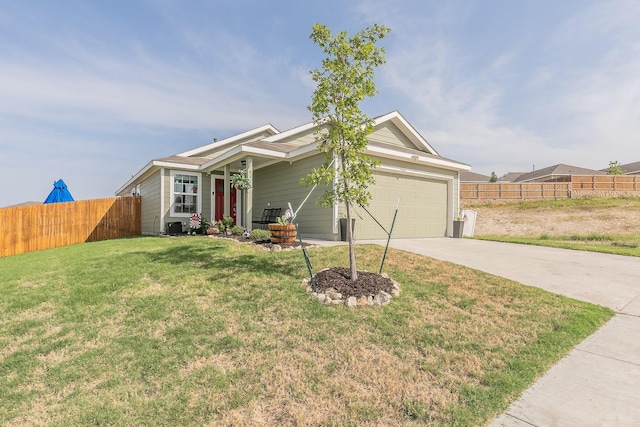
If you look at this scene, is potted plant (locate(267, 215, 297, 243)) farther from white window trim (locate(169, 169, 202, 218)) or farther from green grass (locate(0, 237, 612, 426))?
white window trim (locate(169, 169, 202, 218))

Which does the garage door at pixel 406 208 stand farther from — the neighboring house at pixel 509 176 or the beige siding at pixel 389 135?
the neighboring house at pixel 509 176

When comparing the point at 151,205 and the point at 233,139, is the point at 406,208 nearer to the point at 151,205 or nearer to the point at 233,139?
the point at 233,139

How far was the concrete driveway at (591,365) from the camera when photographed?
233 cm

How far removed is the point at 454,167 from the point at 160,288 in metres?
11.4

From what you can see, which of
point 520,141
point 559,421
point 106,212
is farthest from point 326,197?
point 520,141

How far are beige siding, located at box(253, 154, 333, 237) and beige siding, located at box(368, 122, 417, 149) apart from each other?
324 cm

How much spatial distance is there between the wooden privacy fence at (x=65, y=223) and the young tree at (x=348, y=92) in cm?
1411

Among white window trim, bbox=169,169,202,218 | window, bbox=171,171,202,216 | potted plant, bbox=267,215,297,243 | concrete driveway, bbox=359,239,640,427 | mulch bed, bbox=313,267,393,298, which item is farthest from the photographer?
window, bbox=171,171,202,216

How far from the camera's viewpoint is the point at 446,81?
11.0 meters

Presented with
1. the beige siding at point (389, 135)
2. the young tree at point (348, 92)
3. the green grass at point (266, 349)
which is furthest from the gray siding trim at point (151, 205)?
the young tree at point (348, 92)

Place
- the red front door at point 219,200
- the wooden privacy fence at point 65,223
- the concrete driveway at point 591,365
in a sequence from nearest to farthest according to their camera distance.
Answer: the concrete driveway at point 591,365 → the wooden privacy fence at point 65,223 → the red front door at point 219,200

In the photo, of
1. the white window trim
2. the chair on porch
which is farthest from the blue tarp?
the chair on porch

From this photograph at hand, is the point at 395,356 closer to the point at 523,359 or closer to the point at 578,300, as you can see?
the point at 523,359

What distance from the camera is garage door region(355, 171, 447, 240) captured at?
1038 cm
